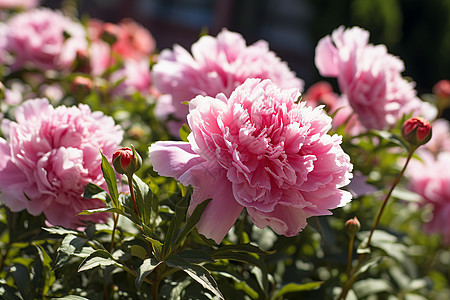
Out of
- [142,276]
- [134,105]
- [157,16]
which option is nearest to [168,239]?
[142,276]

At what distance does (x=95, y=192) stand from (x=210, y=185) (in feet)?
0.45

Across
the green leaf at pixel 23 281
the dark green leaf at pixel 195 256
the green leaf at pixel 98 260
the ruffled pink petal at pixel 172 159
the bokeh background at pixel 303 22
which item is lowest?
the bokeh background at pixel 303 22

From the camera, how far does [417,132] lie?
2.05 ft

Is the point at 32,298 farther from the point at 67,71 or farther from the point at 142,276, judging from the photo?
the point at 67,71

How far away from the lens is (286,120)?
1.66 feet

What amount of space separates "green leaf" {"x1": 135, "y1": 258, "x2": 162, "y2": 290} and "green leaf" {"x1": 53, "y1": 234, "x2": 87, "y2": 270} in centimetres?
8

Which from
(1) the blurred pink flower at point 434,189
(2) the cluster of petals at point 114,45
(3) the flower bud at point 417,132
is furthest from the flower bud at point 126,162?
(1) the blurred pink flower at point 434,189

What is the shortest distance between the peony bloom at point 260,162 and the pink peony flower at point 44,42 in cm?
69

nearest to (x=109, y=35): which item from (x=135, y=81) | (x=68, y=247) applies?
(x=135, y=81)

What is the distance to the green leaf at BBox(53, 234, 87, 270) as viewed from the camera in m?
0.51

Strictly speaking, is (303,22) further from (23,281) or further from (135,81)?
(23,281)

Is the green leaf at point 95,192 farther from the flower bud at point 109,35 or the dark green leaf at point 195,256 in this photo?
the flower bud at point 109,35

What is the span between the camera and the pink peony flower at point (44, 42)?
1.09m

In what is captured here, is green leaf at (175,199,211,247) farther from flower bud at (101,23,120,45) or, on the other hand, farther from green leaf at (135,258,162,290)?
flower bud at (101,23,120,45)
